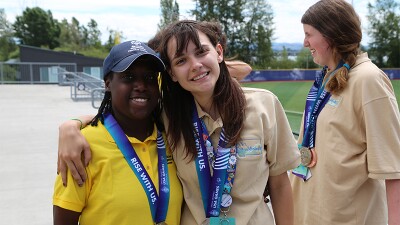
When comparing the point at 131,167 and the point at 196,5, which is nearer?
the point at 131,167

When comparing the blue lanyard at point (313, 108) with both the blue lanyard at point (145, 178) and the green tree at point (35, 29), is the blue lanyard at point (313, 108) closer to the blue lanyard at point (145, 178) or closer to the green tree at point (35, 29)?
the blue lanyard at point (145, 178)

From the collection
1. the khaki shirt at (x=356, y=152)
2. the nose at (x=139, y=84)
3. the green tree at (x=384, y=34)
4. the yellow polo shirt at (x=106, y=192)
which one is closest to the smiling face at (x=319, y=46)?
the khaki shirt at (x=356, y=152)

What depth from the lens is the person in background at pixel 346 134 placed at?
1.94 metres

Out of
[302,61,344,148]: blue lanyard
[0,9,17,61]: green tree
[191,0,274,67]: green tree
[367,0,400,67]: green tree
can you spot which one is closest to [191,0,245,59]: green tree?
[191,0,274,67]: green tree

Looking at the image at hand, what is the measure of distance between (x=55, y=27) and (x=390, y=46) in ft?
160

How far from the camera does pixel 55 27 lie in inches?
2522

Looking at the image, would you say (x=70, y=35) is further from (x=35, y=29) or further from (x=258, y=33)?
(x=258, y=33)

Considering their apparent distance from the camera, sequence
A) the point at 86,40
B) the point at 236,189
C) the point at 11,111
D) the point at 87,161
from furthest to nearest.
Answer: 1. the point at 86,40
2. the point at 11,111
3. the point at 236,189
4. the point at 87,161

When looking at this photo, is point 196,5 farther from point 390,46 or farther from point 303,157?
point 303,157

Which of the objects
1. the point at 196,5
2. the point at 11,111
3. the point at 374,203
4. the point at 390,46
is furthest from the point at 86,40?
the point at 374,203

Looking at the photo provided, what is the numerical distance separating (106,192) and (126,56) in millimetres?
575

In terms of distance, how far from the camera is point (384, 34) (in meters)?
46.7

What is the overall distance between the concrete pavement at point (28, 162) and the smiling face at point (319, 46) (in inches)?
125

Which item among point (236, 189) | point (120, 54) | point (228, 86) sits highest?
point (120, 54)
